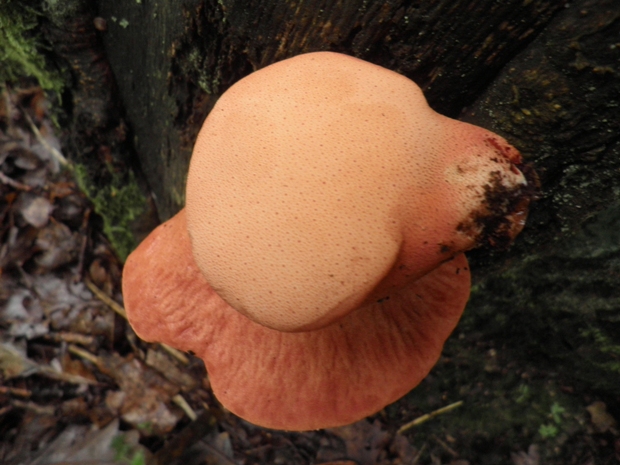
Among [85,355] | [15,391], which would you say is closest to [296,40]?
[85,355]

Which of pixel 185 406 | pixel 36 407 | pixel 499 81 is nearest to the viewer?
pixel 499 81

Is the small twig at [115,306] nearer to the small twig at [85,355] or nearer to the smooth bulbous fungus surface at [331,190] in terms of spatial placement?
the small twig at [85,355]

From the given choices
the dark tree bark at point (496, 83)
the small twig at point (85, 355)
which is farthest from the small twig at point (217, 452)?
the dark tree bark at point (496, 83)

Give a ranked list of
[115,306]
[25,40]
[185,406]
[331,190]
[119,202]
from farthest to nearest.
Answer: [115,306]
[185,406]
[119,202]
[25,40]
[331,190]

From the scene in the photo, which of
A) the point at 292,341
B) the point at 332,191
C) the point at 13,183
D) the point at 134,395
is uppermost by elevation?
the point at 332,191

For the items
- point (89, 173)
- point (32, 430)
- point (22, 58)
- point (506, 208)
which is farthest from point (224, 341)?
point (32, 430)

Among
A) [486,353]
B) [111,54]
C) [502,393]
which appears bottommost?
[502,393]

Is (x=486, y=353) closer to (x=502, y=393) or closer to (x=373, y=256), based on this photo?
(x=502, y=393)

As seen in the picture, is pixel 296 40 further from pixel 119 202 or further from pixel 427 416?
pixel 427 416
